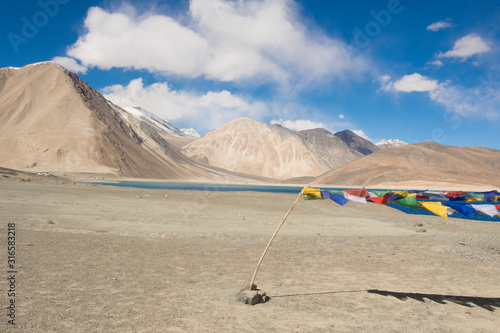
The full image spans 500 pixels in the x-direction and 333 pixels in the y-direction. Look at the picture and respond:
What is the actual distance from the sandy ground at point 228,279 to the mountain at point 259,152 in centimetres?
14975

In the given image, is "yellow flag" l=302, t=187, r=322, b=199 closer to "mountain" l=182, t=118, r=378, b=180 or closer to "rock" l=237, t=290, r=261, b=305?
"rock" l=237, t=290, r=261, b=305

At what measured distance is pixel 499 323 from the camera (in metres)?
5.84

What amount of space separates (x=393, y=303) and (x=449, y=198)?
19.1ft

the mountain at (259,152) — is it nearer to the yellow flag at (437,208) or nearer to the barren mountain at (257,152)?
the barren mountain at (257,152)

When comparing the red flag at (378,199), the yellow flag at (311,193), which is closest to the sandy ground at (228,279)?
the red flag at (378,199)

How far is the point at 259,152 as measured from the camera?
176m

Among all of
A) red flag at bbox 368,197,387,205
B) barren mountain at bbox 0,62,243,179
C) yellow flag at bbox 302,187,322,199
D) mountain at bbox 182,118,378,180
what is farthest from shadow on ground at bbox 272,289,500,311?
mountain at bbox 182,118,378,180

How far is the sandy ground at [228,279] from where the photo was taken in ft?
17.6

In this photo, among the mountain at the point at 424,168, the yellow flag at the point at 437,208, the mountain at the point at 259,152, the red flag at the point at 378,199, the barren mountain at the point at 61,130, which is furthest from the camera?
the mountain at the point at 259,152

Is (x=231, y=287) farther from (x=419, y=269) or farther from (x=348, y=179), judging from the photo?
(x=348, y=179)

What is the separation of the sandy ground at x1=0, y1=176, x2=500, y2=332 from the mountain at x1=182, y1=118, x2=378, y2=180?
491 ft

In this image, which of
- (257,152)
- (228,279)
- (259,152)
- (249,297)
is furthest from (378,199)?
(257,152)

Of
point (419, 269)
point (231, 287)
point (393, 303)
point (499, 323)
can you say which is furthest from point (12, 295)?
point (419, 269)

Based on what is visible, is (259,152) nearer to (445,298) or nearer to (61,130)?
(61,130)
